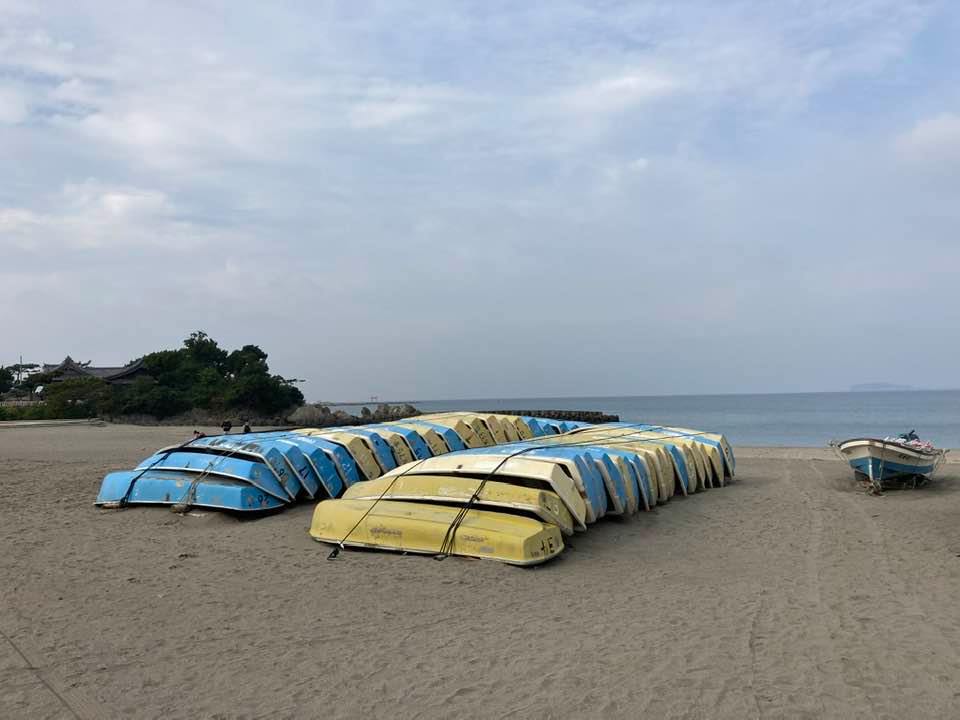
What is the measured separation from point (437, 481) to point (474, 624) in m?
3.04

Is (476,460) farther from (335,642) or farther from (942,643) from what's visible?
(942,643)

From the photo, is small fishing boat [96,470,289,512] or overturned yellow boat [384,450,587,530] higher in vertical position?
overturned yellow boat [384,450,587,530]

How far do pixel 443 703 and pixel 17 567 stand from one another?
501 centimetres

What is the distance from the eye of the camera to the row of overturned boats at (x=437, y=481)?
784cm

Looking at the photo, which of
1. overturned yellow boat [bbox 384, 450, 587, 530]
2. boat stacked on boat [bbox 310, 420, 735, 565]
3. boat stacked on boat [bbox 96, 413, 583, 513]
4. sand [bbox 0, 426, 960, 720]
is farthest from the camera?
boat stacked on boat [bbox 96, 413, 583, 513]

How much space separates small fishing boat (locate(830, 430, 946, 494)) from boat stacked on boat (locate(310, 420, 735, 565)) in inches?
200

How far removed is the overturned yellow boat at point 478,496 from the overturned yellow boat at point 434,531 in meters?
0.12

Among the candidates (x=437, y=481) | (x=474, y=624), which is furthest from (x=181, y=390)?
(x=474, y=624)

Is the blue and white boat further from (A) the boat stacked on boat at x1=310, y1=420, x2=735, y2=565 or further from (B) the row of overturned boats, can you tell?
(A) the boat stacked on boat at x1=310, y1=420, x2=735, y2=565

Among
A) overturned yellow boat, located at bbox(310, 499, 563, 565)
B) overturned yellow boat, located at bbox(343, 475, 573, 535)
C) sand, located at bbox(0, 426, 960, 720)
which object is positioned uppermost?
overturned yellow boat, located at bbox(343, 475, 573, 535)

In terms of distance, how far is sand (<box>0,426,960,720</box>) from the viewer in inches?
168

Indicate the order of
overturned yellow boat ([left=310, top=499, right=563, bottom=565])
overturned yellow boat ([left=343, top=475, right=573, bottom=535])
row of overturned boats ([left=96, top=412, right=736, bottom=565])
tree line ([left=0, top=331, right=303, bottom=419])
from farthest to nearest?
tree line ([left=0, top=331, right=303, bottom=419])
overturned yellow boat ([left=343, top=475, right=573, bottom=535])
row of overturned boats ([left=96, top=412, right=736, bottom=565])
overturned yellow boat ([left=310, top=499, right=563, bottom=565])

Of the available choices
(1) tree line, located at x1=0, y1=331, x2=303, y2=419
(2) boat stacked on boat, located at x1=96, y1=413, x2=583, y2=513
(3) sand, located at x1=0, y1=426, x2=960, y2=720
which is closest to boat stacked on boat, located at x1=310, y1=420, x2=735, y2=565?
(3) sand, located at x1=0, y1=426, x2=960, y2=720

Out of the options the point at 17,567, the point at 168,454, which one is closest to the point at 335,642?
the point at 17,567
